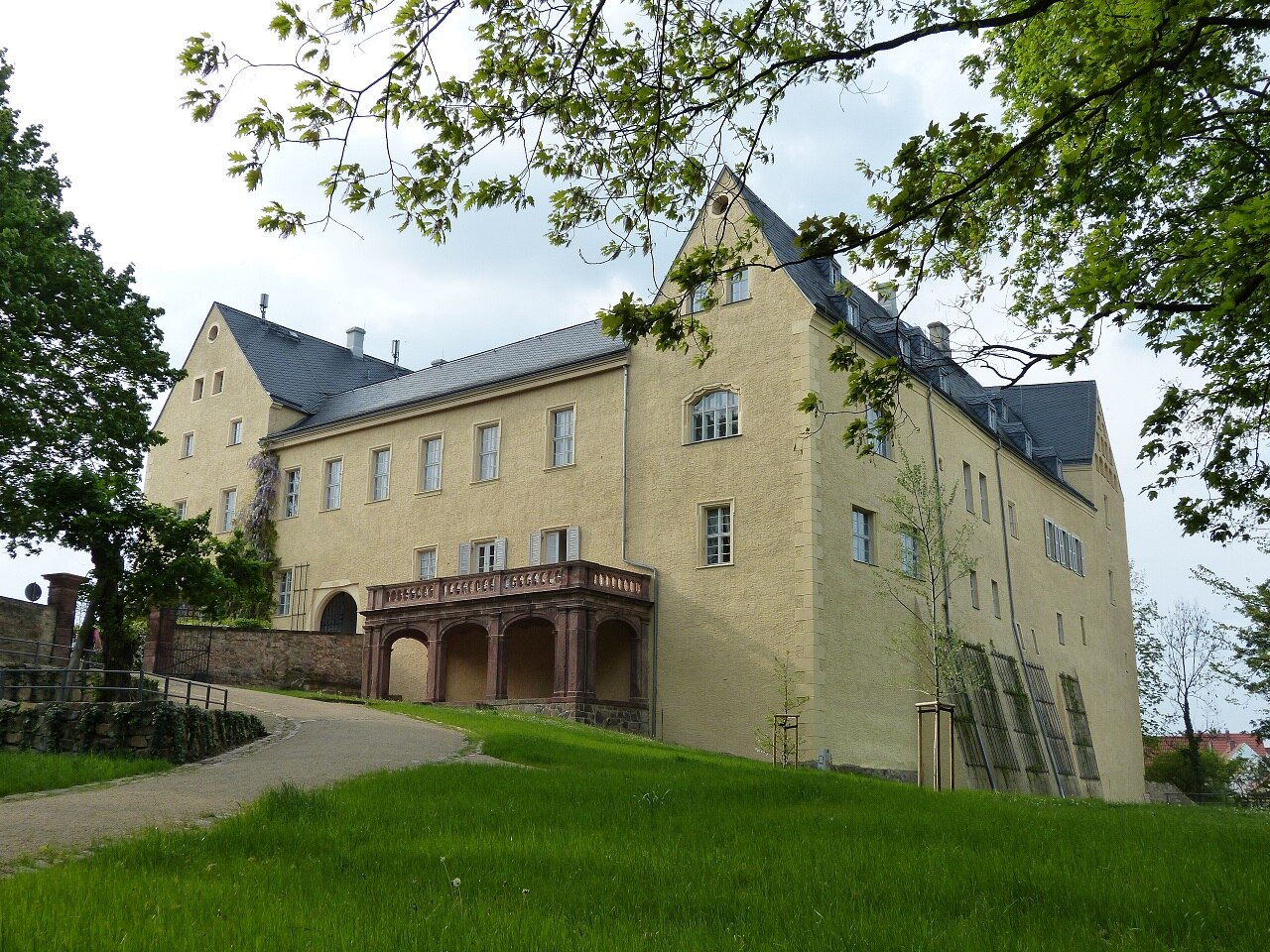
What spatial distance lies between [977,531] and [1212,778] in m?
28.1

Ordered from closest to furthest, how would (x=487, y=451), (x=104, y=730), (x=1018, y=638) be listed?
(x=104, y=730) < (x=487, y=451) < (x=1018, y=638)

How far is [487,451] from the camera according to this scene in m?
36.6

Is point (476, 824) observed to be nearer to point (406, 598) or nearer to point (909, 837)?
point (909, 837)

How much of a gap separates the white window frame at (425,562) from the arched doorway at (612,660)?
7460mm

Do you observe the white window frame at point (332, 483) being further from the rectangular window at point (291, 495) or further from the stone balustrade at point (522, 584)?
the stone balustrade at point (522, 584)

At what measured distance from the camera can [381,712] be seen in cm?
2688

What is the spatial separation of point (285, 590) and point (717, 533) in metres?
18.2

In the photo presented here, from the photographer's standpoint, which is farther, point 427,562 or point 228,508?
point 228,508

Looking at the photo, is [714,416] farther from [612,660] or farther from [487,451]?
[487,451]

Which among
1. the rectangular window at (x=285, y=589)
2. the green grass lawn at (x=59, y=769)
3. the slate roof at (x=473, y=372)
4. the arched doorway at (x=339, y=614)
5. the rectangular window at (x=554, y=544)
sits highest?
the slate roof at (x=473, y=372)

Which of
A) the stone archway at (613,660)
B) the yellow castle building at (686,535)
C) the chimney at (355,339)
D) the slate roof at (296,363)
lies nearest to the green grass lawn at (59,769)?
the yellow castle building at (686,535)

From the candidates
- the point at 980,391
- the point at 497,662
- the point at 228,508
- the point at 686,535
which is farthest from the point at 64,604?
the point at 980,391

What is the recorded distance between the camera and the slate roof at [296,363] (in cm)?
4566

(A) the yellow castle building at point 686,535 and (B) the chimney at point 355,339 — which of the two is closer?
(A) the yellow castle building at point 686,535
